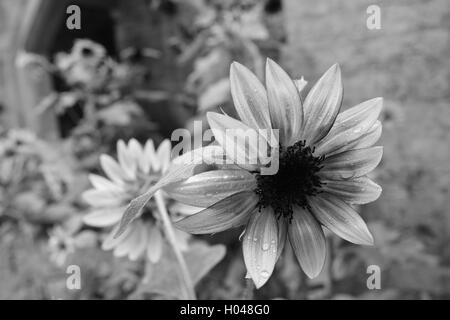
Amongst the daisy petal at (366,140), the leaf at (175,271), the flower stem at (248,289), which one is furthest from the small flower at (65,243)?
the daisy petal at (366,140)

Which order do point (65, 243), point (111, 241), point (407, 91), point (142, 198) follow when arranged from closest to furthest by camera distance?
point (142, 198)
point (111, 241)
point (65, 243)
point (407, 91)

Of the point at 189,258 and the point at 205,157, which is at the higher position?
the point at 205,157

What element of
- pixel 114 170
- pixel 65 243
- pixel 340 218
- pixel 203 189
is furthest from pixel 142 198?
pixel 65 243

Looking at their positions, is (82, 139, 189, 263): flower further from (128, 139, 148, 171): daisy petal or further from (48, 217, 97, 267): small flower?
(48, 217, 97, 267): small flower

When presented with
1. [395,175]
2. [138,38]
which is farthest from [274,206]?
[138,38]

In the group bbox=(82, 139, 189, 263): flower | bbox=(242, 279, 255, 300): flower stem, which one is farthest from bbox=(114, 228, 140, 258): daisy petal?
bbox=(242, 279, 255, 300): flower stem

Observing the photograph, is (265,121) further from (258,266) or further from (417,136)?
(417,136)

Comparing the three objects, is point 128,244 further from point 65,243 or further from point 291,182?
point 65,243

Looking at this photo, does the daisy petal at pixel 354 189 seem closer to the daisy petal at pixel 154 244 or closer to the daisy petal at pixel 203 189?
the daisy petal at pixel 203 189
